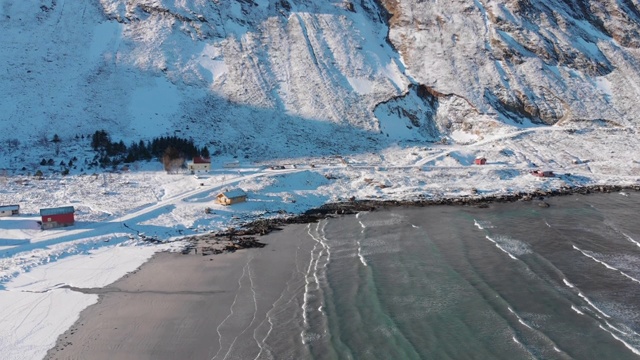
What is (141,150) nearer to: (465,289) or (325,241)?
(325,241)

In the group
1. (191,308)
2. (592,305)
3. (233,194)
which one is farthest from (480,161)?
(191,308)

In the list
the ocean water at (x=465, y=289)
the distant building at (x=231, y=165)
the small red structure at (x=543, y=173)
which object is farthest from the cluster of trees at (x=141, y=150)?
the small red structure at (x=543, y=173)

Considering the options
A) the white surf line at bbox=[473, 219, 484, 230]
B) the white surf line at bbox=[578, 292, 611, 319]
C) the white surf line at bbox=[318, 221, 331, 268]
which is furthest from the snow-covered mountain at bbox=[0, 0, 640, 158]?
the white surf line at bbox=[578, 292, 611, 319]

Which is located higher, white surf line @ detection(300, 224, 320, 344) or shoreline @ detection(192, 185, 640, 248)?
shoreline @ detection(192, 185, 640, 248)

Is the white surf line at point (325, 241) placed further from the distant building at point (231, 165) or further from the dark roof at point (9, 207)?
the dark roof at point (9, 207)

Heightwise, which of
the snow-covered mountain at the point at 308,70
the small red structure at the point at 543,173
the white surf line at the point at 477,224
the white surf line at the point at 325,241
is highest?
the snow-covered mountain at the point at 308,70

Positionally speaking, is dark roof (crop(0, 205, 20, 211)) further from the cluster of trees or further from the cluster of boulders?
the cluster of trees
